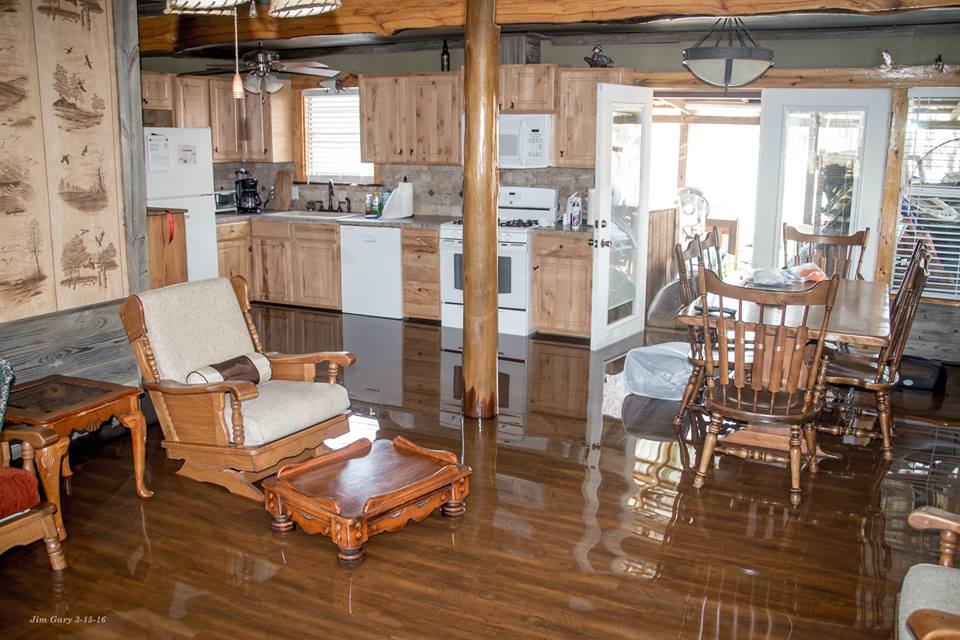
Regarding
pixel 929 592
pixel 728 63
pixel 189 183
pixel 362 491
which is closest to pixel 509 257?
pixel 189 183

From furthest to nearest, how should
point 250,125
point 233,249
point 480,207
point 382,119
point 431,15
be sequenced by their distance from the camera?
point 250,125 → point 233,249 → point 382,119 → point 431,15 → point 480,207

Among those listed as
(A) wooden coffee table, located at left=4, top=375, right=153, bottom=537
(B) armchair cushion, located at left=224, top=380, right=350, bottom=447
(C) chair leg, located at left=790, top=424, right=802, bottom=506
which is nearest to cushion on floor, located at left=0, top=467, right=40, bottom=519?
(A) wooden coffee table, located at left=4, top=375, right=153, bottom=537

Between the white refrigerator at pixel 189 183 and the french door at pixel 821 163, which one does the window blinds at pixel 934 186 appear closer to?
the french door at pixel 821 163

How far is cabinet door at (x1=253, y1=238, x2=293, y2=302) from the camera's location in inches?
333

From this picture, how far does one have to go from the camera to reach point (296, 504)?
3.58 m

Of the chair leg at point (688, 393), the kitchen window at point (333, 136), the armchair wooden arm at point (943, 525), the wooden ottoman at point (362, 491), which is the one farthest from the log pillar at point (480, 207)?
the kitchen window at point (333, 136)

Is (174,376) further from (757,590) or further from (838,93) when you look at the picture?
(838,93)

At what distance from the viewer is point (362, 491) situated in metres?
3.61

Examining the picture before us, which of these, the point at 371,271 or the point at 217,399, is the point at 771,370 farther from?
the point at 371,271

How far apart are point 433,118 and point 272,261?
2.09 metres

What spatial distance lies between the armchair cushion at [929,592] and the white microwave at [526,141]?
531cm

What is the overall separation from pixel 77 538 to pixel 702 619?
2471mm

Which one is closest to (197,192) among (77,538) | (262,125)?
(262,125)

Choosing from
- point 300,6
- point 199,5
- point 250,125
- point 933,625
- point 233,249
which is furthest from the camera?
point 250,125
